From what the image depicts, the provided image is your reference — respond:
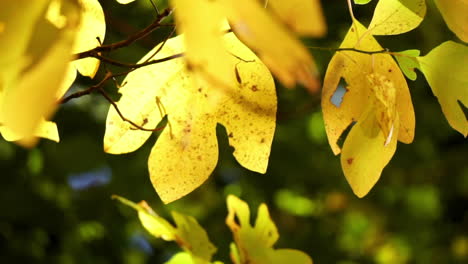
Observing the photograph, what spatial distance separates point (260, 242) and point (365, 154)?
220 mm

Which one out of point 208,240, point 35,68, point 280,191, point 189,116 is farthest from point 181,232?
point 280,191

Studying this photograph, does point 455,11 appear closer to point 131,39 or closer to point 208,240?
point 131,39

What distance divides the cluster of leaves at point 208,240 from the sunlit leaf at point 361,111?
0.19 meters

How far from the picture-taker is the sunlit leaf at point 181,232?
81cm

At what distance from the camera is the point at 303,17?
0.35m

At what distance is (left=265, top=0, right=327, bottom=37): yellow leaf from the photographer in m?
0.34

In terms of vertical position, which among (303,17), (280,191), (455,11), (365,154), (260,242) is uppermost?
→ (303,17)

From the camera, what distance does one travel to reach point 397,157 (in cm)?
242

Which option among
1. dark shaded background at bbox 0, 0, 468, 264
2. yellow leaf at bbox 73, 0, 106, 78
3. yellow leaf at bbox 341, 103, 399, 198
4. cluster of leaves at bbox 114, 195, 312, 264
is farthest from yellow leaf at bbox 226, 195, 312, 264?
dark shaded background at bbox 0, 0, 468, 264

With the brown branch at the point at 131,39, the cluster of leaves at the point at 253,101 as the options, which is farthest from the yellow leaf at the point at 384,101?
the brown branch at the point at 131,39

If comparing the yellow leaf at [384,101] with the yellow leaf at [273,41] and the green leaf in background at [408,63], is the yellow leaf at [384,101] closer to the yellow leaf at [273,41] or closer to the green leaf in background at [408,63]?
the green leaf in background at [408,63]

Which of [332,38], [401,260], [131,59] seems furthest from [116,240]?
[401,260]

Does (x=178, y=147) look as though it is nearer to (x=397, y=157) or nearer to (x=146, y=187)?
(x=146, y=187)

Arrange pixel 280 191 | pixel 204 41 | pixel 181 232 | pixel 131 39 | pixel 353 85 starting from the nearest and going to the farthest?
pixel 204 41 → pixel 131 39 → pixel 353 85 → pixel 181 232 → pixel 280 191
